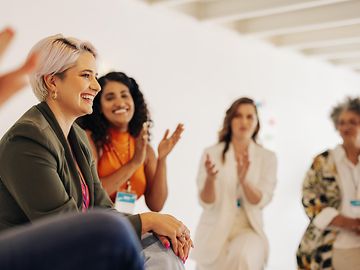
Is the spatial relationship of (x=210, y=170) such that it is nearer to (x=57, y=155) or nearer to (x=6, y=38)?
(x=57, y=155)

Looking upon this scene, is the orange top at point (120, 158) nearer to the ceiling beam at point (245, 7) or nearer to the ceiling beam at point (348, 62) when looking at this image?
the ceiling beam at point (245, 7)

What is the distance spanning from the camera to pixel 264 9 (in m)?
4.90

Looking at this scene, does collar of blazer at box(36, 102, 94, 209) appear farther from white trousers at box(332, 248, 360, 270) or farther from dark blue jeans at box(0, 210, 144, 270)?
white trousers at box(332, 248, 360, 270)

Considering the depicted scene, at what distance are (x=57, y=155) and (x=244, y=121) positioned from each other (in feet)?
7.63

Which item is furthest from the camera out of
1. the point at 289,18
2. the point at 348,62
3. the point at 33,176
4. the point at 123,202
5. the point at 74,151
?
the point at 348,62

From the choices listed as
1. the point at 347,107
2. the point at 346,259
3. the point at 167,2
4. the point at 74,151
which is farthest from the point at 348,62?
the point at 74,151

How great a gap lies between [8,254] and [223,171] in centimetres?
309

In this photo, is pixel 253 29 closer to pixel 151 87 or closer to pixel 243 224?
pixel 151 87

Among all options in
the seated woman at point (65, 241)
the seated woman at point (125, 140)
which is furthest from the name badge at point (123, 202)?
the seated woman at point (65, 241)

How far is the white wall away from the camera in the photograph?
4211 mm

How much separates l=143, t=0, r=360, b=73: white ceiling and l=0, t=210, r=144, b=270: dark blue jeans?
4.02 metres

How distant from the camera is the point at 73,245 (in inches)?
34.4

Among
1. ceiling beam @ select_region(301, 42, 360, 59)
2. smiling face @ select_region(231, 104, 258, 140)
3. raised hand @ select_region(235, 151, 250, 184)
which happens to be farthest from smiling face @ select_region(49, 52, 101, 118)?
ceiling beam @ select_region(301, 42, 360, 59)

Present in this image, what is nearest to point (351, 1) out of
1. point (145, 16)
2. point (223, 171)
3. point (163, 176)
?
point (145, 16)
